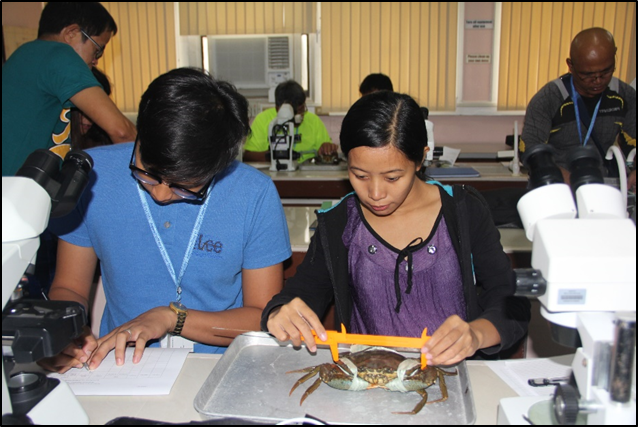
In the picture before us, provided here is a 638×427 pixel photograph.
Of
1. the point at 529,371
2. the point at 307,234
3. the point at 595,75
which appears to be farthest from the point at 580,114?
the point at 529,371

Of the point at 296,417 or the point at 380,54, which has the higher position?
the point at 380,54

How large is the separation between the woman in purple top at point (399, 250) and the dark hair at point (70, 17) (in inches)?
55.5

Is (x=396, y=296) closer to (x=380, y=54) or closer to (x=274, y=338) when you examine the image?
(x=274, y=338)

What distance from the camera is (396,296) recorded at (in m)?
1.42

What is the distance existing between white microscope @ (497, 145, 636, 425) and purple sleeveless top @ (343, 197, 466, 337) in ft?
1.88

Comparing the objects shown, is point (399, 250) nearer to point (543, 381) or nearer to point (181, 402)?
point (543, 381)

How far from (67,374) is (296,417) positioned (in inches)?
20.1

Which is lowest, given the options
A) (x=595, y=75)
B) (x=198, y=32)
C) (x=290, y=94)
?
(x=290, y=94)

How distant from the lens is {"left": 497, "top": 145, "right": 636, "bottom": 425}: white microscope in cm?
72

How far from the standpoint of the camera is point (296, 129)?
4.34 metres

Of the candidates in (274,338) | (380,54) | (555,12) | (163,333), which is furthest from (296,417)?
(555,12)

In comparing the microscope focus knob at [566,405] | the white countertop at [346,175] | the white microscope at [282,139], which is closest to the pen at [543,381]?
the microscope focus knob at [566,405]

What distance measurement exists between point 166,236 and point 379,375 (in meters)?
0.69

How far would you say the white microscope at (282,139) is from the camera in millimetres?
3742
